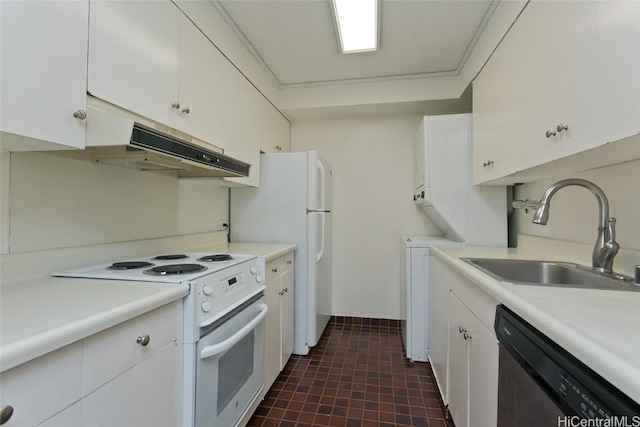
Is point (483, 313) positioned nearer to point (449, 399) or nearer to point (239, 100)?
point (449, 399)

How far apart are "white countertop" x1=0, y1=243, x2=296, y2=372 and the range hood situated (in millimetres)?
485

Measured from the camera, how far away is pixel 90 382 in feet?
2.35

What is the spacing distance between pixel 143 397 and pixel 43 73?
39.3 inches

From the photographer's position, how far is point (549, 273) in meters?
1.46

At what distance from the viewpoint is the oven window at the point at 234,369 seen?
1.26m

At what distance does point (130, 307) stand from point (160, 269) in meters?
0.41

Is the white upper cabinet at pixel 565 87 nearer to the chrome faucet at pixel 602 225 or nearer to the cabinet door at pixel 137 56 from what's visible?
the chrome faucet at pixel 602 225

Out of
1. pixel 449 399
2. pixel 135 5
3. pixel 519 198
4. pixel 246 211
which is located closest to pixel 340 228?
pixel 246 211

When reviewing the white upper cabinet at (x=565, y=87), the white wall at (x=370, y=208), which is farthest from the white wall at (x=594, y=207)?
the white wall at (x=370, y=208)

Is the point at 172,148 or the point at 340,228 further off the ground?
the point at 172,148

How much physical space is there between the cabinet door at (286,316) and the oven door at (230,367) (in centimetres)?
41

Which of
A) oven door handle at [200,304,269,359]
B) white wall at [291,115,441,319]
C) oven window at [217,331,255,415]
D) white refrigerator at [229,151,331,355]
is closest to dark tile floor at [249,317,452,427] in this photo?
white refrigerator at [229,151,331,355]

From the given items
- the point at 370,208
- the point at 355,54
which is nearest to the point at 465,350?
the point at 370,208

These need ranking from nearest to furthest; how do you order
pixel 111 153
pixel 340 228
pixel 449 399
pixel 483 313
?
pixel 483 313
pixel 111 153
pixel 449 399
pixel 340 228
